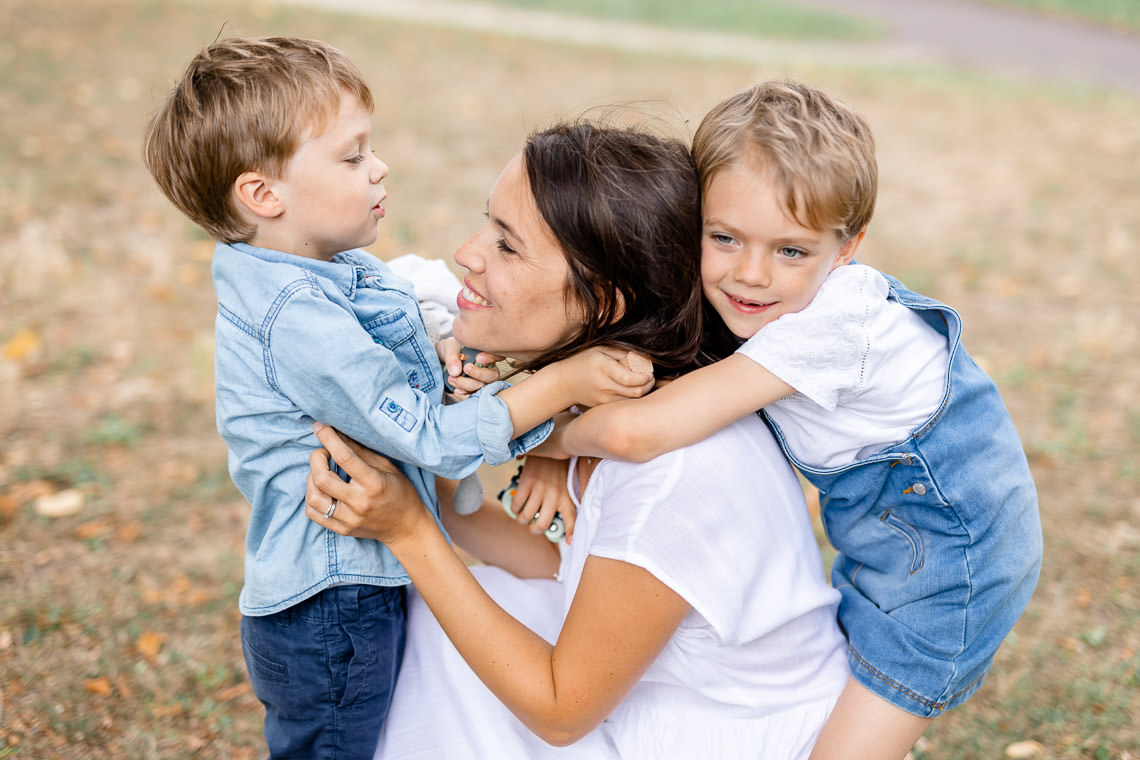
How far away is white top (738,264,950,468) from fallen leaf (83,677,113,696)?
209cm

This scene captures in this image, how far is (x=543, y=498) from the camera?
2.29 m

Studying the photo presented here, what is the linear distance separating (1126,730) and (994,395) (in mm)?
1376

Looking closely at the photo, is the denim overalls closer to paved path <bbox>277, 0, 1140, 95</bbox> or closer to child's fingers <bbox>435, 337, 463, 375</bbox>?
child's fingers <bbox>435, 337, 463, 375</bbox>

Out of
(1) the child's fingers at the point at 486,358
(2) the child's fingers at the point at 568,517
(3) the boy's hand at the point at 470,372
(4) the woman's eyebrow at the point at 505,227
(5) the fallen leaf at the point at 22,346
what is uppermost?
(4) the woman's eyebrow at the point at 505,227

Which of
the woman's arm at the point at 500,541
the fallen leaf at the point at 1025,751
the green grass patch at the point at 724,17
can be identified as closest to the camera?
the woman's arm at the point at 500,541

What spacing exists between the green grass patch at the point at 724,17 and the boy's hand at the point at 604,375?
1431cm

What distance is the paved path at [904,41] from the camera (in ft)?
41.0

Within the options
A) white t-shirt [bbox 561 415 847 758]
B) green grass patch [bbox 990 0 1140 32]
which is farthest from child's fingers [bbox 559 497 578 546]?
green grass patch [bbox 990 0 1140 32]

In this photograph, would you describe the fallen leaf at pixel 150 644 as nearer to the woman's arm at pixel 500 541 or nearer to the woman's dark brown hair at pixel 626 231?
the woman's arm at pixel 500 541

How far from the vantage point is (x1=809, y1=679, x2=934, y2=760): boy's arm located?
80.5 inches

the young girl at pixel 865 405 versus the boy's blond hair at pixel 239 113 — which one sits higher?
the boy's blond hair at pixel 239 113

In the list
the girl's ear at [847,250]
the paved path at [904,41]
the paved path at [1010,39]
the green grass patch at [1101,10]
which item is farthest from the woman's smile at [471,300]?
the green grass patch at [1101,10]

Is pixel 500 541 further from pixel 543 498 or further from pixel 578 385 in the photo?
pixel 578 385

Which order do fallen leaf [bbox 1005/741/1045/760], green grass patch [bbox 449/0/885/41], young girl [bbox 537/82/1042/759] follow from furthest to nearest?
green grass patch [bbox 449/0/885/41] < fallen leaf [bbox 1005/741/1045/760] < young girl [bbox 537/82/1042/759]
